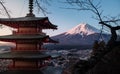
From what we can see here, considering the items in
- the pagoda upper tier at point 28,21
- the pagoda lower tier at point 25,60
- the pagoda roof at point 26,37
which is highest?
the pagoda upper tier at point 28,21

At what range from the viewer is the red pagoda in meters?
29.7

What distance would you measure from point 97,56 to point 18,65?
24.2 meters

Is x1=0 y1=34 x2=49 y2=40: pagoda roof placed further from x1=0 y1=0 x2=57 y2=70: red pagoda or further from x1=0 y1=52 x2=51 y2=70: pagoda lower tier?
x1=0 y1=52 x2=51 y2=70: pagoda lower tier

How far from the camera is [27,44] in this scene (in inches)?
1188

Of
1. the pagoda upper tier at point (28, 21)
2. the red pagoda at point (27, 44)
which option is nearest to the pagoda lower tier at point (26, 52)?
the red pagoda at point (27, 44)

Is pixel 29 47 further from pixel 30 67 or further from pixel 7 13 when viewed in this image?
pixel 7 13

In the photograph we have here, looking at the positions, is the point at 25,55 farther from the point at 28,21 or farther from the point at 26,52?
the point at 28,21

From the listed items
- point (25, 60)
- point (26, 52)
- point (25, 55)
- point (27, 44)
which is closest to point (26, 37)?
point (27, 44)

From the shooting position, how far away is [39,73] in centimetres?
2980

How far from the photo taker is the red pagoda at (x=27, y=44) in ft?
97.3

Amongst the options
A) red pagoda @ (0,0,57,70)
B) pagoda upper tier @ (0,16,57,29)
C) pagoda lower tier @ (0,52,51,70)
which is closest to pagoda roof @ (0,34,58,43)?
red pagoda @ (0,0,57,70)

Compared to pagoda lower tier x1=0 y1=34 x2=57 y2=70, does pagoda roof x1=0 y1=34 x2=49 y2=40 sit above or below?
above

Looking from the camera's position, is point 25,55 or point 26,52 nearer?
point 25,55

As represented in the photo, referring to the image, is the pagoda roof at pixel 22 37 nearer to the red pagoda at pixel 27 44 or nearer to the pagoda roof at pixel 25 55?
the red pagoda at pixel 27 44
